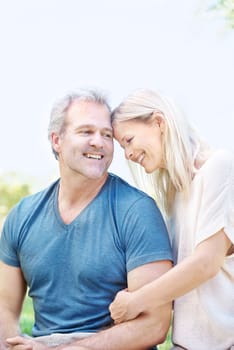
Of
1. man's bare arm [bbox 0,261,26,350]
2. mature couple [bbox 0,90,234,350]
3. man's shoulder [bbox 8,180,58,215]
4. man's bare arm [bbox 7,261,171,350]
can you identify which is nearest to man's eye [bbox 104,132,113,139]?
mature couple [bbox 0,90,234,350]

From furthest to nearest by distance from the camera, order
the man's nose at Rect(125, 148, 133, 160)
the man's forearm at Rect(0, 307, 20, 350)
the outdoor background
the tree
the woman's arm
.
Answer: 1. the tree
2. the outdoor background
3. the man's forearm at Rect(0, 307, 20, 350)
4. the man's nose at Rect(125, 148, 133, 160)
5. the woman's arm

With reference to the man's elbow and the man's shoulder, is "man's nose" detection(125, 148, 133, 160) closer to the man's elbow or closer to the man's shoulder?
the man's shoulder

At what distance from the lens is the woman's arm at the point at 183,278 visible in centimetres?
217

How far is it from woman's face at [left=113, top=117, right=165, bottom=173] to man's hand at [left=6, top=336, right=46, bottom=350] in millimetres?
652

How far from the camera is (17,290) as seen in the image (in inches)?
103

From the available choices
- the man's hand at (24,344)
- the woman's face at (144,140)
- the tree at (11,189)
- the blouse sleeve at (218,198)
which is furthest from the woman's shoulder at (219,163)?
the tree at (11,189)

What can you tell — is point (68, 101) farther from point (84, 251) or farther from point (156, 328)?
point (156, 328)

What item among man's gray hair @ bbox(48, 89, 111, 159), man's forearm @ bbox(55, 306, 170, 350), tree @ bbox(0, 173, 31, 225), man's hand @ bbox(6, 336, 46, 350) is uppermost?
man's gray hair @ bbox(48, 89, 111, 159)

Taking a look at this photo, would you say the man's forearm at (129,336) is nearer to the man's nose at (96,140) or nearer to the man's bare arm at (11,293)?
the man's bare arm at (11,293)

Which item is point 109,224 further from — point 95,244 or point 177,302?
point 177,302

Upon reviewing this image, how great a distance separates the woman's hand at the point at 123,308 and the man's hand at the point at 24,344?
0.26 metres

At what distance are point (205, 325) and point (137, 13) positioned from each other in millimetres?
2051

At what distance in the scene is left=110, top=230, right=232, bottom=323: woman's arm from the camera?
217cm

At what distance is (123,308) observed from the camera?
227 centimetres
